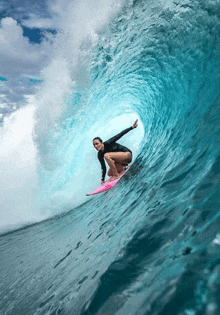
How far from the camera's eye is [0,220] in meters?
10.7

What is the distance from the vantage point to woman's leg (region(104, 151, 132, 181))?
604cm

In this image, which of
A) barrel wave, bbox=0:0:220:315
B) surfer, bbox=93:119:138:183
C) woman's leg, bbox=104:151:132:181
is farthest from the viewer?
woman's leg, bbox=104:151:132:181

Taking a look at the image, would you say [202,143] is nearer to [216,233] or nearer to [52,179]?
[216,233]

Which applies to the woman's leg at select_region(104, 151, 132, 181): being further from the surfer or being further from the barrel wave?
the barrel wave

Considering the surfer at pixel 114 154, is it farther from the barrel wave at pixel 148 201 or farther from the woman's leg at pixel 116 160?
the barrel wave at pixel 148 201

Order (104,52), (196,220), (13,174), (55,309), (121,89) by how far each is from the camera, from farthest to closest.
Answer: (13,174), (121,89), (104,52), (55,309), (196,220)

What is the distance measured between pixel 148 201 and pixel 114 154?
2.91 meters

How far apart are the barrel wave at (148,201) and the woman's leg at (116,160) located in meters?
0.48

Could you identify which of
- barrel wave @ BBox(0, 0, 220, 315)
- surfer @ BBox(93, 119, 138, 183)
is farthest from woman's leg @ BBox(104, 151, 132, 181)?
barrel wave @ BBox(0, 0, 220, 315)

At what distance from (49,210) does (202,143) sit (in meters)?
8.24

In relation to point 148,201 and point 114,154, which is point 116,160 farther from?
point 148,201

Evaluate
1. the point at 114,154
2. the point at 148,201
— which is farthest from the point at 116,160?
the point at 148,201

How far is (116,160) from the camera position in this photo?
249 inches

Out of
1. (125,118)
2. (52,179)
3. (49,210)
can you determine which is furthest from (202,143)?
(52,179)
